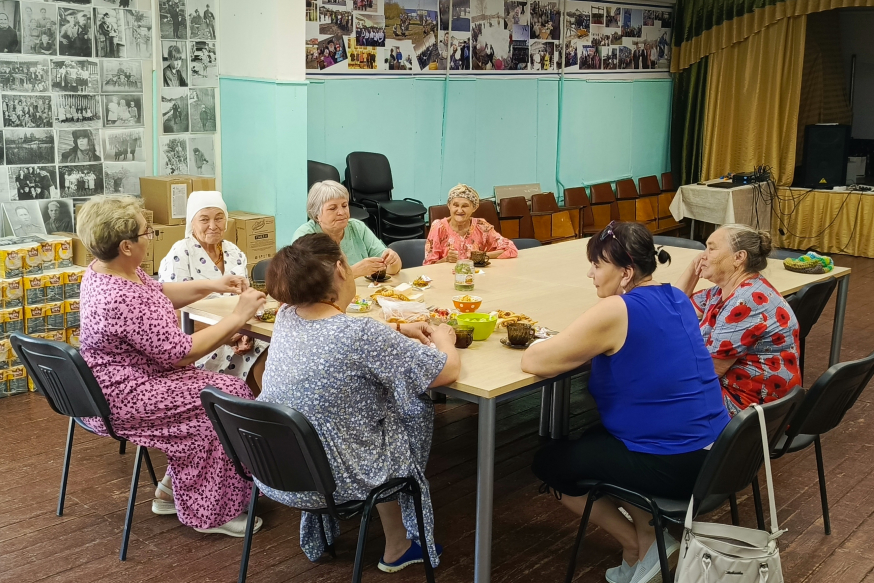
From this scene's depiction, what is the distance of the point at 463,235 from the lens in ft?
16.4

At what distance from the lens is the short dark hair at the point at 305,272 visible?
2.56 meters

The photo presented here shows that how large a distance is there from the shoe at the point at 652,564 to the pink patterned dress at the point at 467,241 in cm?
229

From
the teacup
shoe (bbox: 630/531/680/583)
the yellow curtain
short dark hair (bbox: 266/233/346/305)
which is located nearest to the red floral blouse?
shoe (bbox: 630/531/680/583)

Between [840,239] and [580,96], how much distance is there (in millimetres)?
3106

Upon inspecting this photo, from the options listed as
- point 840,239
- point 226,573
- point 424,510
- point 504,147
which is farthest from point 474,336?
point 840,239

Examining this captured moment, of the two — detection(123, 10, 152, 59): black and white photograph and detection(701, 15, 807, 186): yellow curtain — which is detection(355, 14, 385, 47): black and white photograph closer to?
detection(123, 10, 152, 59): black and white photograph

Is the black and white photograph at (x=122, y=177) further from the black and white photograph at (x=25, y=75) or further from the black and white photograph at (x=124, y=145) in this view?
the black and white photograph at (x=25, y=75)

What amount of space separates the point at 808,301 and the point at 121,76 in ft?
14.6

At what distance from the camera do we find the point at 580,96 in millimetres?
Answer: 9523

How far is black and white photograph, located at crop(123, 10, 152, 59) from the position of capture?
19.6ft

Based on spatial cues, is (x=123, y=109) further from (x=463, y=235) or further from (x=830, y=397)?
(x=830, y=397)

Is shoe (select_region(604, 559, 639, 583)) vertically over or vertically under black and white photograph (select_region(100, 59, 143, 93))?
under

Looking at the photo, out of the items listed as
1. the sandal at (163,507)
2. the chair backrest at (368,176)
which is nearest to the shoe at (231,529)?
the sandal at (163,507)

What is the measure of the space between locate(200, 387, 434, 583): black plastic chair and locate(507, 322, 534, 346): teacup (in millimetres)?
630
